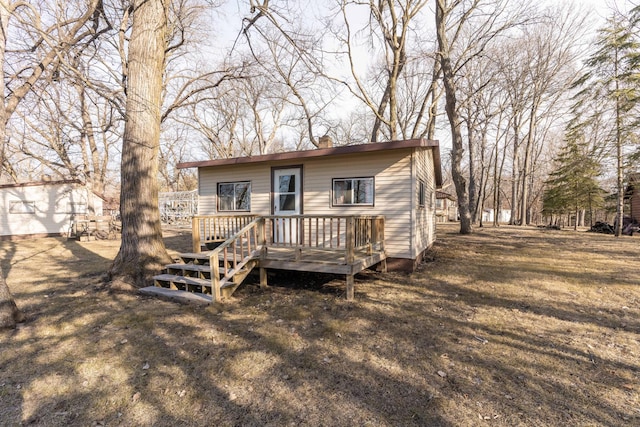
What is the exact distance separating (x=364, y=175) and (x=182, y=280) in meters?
4.81

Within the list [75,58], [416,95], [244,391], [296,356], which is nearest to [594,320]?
[296,356]

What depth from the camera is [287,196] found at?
842cm

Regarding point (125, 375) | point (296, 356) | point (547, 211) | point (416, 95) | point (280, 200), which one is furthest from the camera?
point (547, 211)

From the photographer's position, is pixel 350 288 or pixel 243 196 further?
pixel 243 196

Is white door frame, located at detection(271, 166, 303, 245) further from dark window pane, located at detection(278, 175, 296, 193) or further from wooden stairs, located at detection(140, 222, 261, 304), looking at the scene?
wooden stairs, located at detection(140, 222, 261, 304)

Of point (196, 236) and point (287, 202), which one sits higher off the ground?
point (287, 202)

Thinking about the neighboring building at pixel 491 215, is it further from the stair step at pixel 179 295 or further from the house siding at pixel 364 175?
the stair step at pixel 179 295

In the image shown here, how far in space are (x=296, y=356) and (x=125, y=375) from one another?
181 cm

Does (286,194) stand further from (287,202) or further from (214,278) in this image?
(214,278)

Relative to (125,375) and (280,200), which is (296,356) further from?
(280,200)

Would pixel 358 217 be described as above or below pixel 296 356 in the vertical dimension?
above

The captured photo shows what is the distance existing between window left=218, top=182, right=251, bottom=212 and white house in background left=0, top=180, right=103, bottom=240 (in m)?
13.0

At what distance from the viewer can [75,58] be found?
7.61 meters

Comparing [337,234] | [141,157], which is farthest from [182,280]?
[337,234]
